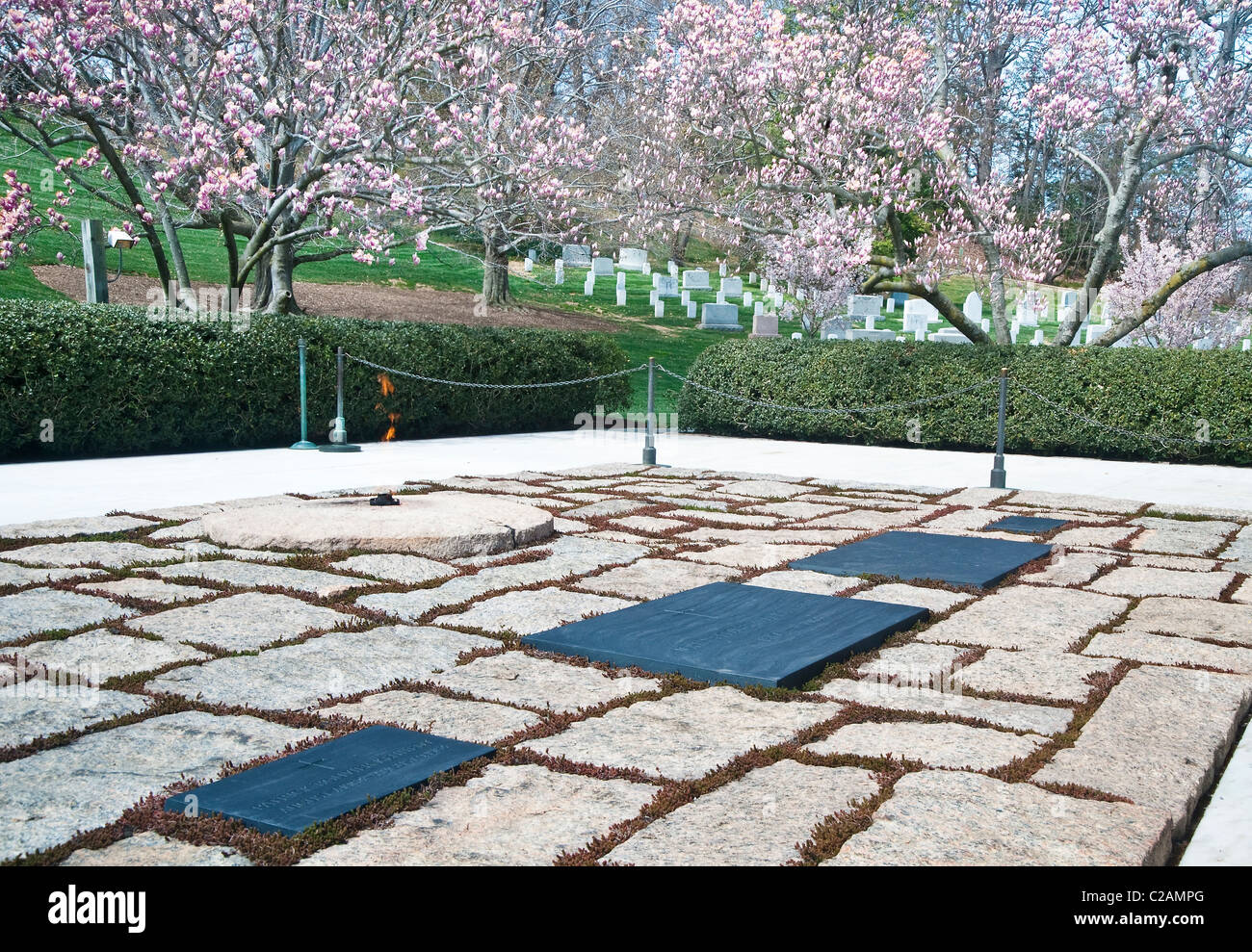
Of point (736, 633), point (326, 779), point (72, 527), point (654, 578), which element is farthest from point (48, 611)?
point (736, 633)

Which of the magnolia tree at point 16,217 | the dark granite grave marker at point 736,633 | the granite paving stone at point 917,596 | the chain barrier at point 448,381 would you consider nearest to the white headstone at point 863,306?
the chain barrier at point 448,381

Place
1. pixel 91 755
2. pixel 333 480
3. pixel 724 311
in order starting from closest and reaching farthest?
pixel 91 755 → pixel 333 480 → pixel 724 311

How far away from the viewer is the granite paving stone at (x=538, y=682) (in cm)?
387

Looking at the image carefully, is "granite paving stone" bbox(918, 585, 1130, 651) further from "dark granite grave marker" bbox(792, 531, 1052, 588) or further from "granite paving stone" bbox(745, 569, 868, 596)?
"granite paving stone" bbox(745, 569, 868, 596)

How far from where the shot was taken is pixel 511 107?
16.9 metres

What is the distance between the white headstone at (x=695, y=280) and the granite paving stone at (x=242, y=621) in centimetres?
2666

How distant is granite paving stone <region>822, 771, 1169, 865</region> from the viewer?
8.71ft

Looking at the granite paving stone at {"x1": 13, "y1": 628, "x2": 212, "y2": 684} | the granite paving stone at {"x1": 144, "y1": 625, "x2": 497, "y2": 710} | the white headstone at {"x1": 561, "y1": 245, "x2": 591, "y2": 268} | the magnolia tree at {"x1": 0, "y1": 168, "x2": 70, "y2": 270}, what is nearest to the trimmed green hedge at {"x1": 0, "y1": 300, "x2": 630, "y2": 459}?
the magnolia tree at {"x1": 0, "y1": 168, "x2": 70, "y2": 270}

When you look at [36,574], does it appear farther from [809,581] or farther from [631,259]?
[631,259]

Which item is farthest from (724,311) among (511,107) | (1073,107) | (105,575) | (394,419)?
(105,575)

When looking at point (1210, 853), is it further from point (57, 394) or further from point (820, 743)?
point (57, 394)

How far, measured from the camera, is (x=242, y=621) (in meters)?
4.75
